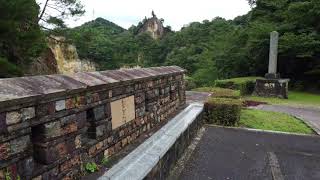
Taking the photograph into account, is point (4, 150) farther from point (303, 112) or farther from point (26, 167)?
point (303, 112)

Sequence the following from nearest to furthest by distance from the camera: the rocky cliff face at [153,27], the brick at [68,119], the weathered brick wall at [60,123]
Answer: the weathered brick wall at [60,123] < the brick at [68,119] < the rocky cliff face at [153,27]

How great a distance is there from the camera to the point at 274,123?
930 cm

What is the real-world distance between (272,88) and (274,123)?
28.2 ft

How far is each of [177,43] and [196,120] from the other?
5454 cm

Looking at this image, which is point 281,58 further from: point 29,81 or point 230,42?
point 29,81

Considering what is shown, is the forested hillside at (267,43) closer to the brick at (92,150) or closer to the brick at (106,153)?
the brick at (106,153)

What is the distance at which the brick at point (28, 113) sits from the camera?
96.6 inches

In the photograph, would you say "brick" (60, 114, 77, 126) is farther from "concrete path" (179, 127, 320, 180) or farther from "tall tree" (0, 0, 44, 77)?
"tall tree" (0, 0, 44, 77)

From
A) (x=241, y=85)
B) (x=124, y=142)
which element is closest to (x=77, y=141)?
(x=124, y=142)

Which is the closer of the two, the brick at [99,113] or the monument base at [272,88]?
the brick at [99,113]

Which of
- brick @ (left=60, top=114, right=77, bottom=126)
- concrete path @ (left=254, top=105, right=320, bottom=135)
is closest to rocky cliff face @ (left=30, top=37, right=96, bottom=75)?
concrete path @ (left=254, top=105, right=320, bottom=135)

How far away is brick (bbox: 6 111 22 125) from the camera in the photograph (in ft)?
7.59

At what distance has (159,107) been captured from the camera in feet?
20.0

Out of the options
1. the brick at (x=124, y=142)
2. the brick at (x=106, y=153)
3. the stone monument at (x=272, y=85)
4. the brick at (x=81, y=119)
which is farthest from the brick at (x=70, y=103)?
the stone monument at (x=272, y=85)
